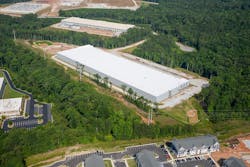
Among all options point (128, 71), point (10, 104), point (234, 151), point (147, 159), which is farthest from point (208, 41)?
point (10, 104)

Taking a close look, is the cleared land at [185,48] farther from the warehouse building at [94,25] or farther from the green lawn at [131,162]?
the green lawn at [131,162]

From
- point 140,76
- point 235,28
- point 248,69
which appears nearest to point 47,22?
point 140,76

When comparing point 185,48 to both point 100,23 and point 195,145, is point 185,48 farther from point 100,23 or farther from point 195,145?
point 195,145

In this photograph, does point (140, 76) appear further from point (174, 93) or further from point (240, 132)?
point (240, 132)

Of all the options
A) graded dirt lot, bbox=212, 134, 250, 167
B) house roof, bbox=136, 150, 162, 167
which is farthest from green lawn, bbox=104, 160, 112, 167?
graded dirt lot, bbox=212, 134, 250, 167

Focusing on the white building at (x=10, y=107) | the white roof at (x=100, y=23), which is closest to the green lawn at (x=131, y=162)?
the white building at (x=10, y=107)

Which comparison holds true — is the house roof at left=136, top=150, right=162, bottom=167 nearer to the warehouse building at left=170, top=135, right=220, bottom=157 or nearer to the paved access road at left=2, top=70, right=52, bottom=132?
the warehouse building at left=170, top=135, right=220, bottom=157
